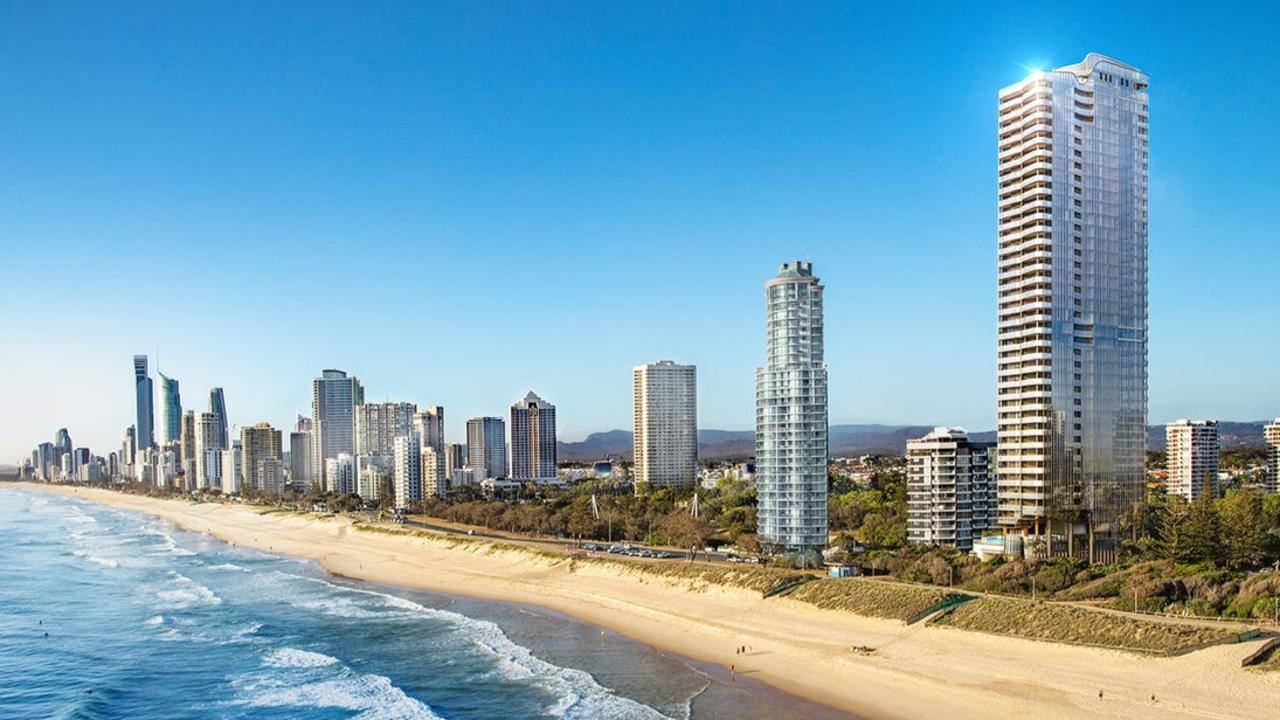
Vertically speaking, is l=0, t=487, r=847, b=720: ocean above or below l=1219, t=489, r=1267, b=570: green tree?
below

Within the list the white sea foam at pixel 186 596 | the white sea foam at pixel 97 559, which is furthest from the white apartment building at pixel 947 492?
Answer: the white sea foam at pixel 97 559

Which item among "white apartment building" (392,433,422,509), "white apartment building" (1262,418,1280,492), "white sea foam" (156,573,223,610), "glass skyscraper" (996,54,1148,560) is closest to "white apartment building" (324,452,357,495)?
"white apartment building" (392,433,422,509)

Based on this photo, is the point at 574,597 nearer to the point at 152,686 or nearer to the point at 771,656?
the point at 771,656

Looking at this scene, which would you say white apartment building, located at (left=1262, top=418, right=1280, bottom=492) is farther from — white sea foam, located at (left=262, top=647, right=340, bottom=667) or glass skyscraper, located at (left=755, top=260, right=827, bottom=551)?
white sea foam, located at (left=262, top=647, right=340, bottom=667)

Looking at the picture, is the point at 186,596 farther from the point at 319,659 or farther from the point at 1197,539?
the point at 1197,539

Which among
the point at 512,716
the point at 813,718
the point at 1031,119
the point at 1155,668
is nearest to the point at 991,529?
the point at 1031,119

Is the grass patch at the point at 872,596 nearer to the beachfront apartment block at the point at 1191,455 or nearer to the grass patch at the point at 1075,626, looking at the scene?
the grass patch at the point at 1075,626
